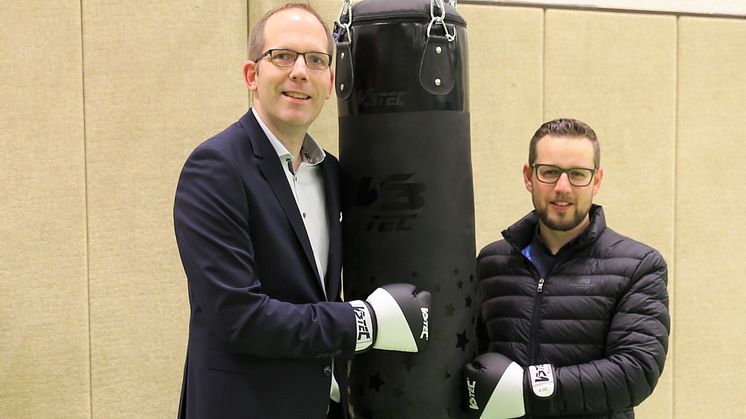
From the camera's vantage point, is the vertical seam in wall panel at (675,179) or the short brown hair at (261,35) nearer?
the short brown hair at (261,35)

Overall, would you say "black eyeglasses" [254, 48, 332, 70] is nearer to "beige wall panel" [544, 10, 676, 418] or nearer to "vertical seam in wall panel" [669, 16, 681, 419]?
"beige wall panel" [544, 10, 676, 418]

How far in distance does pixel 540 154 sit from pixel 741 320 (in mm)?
2521

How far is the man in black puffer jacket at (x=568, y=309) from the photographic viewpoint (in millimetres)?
1889

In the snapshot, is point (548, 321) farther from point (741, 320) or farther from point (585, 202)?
point (741, 320)

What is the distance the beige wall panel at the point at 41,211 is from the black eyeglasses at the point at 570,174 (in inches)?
71.6

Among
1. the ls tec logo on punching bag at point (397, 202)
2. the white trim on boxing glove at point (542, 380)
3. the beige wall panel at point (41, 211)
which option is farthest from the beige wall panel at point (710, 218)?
the beige wall panel at point (41, 211)

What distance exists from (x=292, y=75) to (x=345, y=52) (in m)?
0.26

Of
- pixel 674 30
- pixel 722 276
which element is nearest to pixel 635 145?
→ pixel 674 30

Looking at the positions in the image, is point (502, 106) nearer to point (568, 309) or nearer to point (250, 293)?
point (568, 309)

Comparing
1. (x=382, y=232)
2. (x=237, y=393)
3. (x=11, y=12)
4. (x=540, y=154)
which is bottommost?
(x=237, y=393)

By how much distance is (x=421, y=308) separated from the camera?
72.3 inches

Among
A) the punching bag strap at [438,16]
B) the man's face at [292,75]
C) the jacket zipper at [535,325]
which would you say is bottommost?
the jacket zipper at [535,325]

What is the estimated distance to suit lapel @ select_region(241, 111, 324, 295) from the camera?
1756 millimetres

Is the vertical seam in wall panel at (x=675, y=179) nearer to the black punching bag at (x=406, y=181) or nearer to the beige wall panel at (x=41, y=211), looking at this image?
the black punching bag at (x=406, y=181)
